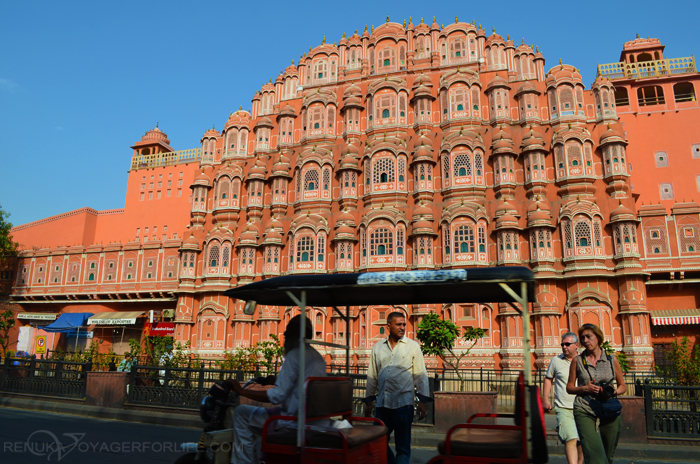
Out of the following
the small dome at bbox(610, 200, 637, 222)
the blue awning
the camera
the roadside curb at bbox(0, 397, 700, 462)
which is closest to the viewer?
the camera

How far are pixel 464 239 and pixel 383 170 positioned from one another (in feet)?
19.8

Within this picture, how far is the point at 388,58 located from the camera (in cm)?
3070

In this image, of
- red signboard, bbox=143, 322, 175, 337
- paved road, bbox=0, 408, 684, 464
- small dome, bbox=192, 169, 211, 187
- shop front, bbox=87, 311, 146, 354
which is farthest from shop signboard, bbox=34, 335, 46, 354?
paved road, bbox=0, 408, 684, 464

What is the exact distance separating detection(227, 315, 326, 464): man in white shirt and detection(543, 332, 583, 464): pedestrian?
10.00 feet

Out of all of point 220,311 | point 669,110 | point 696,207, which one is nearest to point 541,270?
point 696,207

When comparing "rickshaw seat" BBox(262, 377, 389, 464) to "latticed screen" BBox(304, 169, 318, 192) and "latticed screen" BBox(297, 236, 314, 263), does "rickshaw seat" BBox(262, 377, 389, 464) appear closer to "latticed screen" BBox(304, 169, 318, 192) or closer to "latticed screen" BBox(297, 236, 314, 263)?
"latticed screen" BBox(297, 236, 314, 263)

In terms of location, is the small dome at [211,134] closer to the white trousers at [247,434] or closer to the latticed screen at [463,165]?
the latticed screen at [463,165]

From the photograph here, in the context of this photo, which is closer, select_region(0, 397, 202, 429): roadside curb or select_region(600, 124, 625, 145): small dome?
select_region(0, 397, 202, 429): roadside curb

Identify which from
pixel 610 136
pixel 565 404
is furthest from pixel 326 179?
pixel 565 404

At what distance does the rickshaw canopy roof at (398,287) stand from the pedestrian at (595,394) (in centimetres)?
96

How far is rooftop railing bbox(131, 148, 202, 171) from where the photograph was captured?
141ft

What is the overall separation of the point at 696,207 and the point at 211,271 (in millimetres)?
26996

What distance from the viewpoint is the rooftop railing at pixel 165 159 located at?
42.9m

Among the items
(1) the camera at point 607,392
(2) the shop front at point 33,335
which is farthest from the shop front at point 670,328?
(2) the shop front at point 33,335
